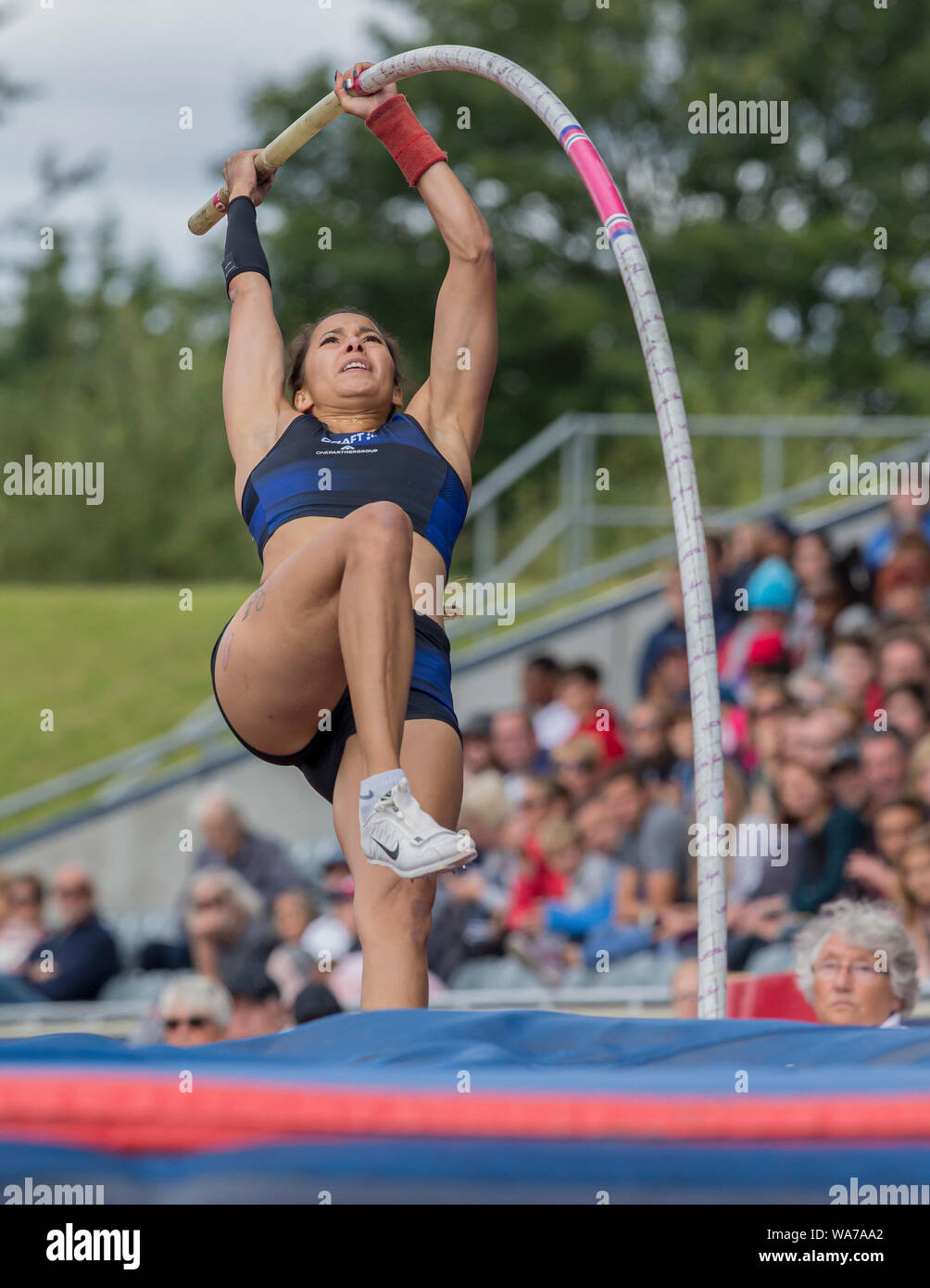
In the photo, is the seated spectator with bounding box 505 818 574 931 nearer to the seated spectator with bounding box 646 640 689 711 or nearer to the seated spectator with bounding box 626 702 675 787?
the seated spectator with bounding box 626 702 675 787

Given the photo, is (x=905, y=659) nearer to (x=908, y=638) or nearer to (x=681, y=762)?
(x=908, y=638)

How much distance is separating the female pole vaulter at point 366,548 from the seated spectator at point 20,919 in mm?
4517

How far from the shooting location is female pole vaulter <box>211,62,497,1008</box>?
288 cm

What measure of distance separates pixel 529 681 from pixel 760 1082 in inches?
237

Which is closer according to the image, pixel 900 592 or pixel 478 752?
pixel 900 592

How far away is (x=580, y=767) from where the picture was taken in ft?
24.0

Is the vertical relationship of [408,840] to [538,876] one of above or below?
above

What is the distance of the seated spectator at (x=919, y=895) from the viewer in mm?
5188

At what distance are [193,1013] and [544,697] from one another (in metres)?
4.05

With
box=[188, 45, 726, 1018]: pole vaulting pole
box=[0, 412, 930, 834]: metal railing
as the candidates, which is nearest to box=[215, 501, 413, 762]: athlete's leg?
box=[188, 45, 726, 1018]: pole vaulting pole

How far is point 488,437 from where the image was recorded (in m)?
22.9

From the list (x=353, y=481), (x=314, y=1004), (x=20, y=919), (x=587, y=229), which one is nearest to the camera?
(x=353, y=481)

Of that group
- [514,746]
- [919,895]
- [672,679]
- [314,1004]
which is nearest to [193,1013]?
[314,1004]

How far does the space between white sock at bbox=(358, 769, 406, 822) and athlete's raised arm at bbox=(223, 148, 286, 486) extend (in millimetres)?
925
